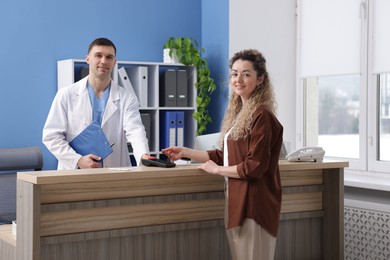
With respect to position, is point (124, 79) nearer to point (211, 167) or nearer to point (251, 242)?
point (211, 167)

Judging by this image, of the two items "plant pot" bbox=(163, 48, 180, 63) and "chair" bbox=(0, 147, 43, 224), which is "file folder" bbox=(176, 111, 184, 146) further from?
"chair" bbox=(0, 147, 43, 224)

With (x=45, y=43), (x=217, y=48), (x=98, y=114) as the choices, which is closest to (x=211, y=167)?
(x=98, y=114)

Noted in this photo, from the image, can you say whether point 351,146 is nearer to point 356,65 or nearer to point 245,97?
point 356,65

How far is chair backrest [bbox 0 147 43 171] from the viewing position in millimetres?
4039

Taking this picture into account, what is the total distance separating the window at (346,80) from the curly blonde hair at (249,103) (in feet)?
6.58

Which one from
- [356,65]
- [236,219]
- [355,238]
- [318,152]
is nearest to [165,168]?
[236,219]

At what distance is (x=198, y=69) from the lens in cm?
565

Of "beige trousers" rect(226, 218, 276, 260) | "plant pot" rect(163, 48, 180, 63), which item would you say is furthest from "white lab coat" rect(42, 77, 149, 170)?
"plant pot" rect(163, 48, 180, 63)

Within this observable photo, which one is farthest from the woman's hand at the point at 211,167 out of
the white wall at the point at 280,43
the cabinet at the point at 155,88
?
the white wall at the point at 280,43

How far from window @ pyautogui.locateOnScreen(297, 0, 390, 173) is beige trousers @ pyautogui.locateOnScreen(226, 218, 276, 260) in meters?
2.10

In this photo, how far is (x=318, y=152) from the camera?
3305 mm

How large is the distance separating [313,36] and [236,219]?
2.83 m

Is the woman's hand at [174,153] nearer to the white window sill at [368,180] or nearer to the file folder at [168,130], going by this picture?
the white window sill at [368,180]

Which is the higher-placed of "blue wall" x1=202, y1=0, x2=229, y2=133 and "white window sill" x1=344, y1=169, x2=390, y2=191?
"blue wall" x1=202, y1=0, x2=229, y2=133
